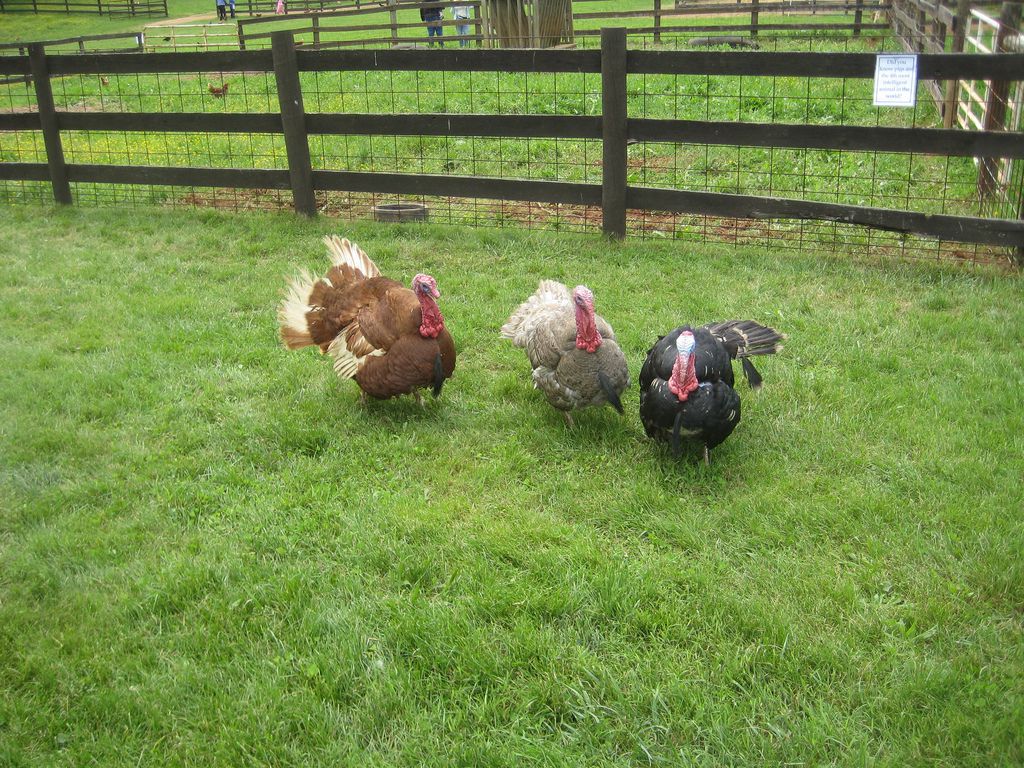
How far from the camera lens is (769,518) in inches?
175

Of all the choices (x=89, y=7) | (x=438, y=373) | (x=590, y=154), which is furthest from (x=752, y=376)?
(x=89, y=7)

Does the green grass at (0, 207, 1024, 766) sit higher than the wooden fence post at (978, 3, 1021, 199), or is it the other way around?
the wooden fence post at (978, 3, 1021, 199)

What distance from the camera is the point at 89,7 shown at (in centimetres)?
3997

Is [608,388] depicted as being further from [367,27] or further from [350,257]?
[367,27]

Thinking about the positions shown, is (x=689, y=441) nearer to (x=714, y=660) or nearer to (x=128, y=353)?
(x=714, y=660)

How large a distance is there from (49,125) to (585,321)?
8146 mm

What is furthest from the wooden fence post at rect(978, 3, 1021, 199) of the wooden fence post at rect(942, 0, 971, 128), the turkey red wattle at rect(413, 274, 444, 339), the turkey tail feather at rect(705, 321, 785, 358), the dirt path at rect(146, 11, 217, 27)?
the dirt path at rect(146, 11, 217, 27)

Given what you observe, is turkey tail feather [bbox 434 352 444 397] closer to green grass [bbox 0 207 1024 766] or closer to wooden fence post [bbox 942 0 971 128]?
green grass [bbox 0 207 1024 766]

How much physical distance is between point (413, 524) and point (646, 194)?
4897 millimetres

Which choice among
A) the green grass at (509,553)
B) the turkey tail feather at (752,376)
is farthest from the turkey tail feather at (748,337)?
the green grass at (509,553)

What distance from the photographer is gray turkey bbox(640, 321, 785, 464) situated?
477 centimetres

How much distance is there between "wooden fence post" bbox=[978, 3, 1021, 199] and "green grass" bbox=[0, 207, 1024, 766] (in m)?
2.09

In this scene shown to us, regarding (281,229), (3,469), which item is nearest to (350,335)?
(3,469)

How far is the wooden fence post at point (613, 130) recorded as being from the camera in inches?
317
